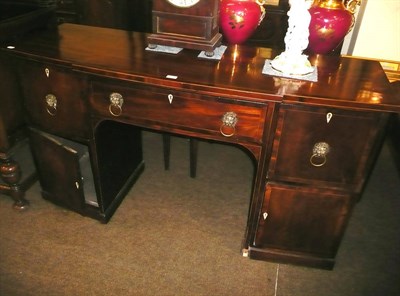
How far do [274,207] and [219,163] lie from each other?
98cm

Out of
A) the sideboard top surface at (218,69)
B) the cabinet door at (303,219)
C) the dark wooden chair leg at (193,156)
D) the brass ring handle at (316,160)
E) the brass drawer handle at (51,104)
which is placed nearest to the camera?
the sideboard top surface at (218,69)

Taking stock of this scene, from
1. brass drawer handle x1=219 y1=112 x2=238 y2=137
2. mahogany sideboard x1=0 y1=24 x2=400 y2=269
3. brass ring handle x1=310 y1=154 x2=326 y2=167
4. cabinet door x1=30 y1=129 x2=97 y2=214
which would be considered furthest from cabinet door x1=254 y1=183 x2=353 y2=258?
cabinet door x1=30 y1=129 x2=97 y2=214

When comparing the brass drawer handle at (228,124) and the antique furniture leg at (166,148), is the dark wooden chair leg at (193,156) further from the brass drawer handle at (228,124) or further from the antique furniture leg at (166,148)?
the brass drawer handle at (228,124)

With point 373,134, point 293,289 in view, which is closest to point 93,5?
point 373,134

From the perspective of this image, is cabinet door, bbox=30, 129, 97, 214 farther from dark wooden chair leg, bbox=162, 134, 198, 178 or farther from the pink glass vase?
the pink glass vase

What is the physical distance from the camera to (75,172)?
1.76 m

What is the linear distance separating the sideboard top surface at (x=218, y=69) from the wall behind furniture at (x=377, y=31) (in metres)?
0.44

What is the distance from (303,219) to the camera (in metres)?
1.57

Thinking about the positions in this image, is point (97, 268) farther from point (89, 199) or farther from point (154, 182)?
point (154, 182)

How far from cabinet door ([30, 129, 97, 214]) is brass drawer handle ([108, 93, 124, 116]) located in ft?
1.16

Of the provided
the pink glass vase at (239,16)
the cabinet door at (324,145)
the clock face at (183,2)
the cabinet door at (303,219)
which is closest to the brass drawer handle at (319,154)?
the cabinet door at (324,145)

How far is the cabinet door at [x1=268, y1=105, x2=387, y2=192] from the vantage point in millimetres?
1295

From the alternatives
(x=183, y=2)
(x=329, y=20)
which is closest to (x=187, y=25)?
(x=183, y=2)

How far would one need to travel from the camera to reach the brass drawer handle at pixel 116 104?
57.4 inches
